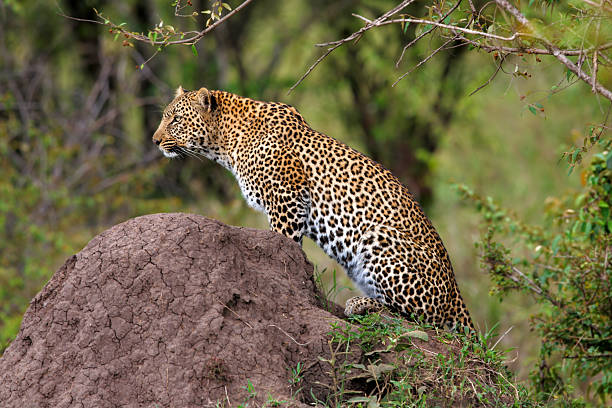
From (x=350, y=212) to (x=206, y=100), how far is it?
2112 millimetres

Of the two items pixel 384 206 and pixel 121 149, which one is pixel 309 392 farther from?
pixel 121 149

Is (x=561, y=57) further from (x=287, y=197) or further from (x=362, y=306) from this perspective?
(x=287, y=197)

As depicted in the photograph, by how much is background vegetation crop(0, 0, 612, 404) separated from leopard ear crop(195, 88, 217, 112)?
125 inches

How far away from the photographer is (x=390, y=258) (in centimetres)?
803

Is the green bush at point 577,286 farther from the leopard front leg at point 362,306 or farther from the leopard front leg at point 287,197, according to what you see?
the leopard front leg at point 287,197

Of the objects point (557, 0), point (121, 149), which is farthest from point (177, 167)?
point (557, 0)

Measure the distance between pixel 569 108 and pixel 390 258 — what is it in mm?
17787

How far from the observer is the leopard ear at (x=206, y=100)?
9.15 meters

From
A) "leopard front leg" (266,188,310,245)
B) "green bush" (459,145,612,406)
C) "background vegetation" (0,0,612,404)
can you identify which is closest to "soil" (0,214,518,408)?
"leopard front leg" (266,188,310,245)

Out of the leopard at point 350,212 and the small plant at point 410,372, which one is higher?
the leopard at point 350,212

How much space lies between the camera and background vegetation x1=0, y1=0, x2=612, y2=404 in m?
14.8

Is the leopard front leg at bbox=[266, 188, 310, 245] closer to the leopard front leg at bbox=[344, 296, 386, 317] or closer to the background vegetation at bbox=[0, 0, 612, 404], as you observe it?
the leopard front leg at bbox=[344, 296, 386, 317]

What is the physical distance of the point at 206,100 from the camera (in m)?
9.16

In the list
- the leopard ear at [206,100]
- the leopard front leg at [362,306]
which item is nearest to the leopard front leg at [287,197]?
the leopard front leg at [362,306]
